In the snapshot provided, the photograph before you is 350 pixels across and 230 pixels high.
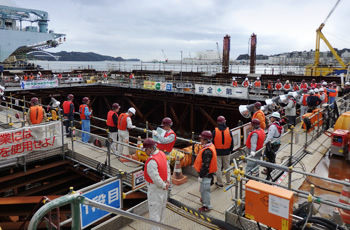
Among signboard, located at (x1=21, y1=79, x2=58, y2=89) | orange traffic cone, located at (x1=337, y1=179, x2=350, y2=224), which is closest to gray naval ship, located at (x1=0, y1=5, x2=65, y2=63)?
signboard, located at (x1=21, y1=79, x2=58, y2=89)

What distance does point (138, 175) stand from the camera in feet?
22.2

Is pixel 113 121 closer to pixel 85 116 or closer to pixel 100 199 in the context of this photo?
pixel 85 116

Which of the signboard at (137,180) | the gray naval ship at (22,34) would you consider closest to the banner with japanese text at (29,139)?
the signboard at (137,180)

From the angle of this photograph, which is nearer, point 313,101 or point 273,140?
point 273,140

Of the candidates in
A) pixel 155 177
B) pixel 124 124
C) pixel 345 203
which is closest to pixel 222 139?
pixel 155 177

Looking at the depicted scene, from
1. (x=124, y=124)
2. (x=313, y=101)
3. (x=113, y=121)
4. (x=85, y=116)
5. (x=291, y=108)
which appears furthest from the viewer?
(x=313, y=101)

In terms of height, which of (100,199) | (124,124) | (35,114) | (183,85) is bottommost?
(100,199)

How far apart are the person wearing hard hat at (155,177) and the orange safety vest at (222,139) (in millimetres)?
2152

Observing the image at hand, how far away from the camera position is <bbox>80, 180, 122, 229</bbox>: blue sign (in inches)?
188

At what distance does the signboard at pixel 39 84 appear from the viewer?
74.2 ft

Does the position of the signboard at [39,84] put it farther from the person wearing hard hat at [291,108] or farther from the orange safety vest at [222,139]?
the orange safety vest at [222,139]


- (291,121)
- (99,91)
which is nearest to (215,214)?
(291,121)

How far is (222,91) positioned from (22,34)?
38445 millimetres

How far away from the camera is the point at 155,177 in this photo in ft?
15.7
